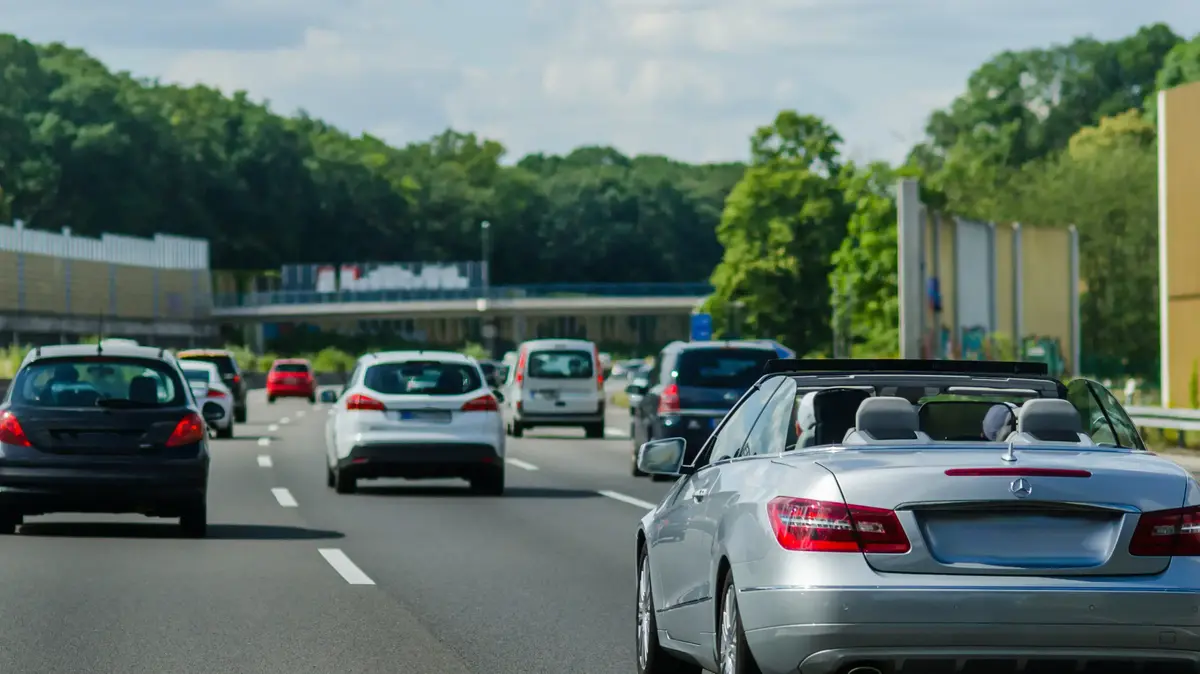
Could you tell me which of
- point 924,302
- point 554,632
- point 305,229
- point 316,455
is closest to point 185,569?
point 554,632

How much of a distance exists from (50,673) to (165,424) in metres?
7.16

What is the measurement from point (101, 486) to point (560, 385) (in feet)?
75.3

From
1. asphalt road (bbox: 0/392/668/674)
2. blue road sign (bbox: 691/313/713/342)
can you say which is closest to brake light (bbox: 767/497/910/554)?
asphalt road (bbox: 0/392/668/674)

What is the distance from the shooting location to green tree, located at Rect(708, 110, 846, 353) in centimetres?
9050

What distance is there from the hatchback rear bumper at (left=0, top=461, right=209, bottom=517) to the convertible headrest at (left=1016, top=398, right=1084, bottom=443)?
383 inches

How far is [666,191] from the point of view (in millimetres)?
175375

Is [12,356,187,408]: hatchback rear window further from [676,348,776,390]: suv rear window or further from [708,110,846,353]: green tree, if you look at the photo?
[708,110,846,353]: green tree

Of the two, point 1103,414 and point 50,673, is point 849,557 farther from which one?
point 50,673

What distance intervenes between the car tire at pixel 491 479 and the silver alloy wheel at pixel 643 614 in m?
13.3

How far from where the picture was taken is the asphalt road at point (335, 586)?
9.69 meters

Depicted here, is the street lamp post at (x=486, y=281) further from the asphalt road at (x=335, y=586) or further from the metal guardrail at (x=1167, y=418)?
the asphalt road at (x=335, y=586)

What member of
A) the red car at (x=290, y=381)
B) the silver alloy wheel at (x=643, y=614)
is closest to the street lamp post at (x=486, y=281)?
the red car at (x=290, y=381)

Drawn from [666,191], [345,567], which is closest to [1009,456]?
[345,567]

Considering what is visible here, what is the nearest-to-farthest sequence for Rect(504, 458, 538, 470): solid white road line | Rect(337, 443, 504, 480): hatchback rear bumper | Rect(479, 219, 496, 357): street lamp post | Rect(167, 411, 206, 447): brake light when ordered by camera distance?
1. Rect(167, 411, 206, 447): brake light
2. Rect(337, 443, 504, 480): hatchback rear bumper
3. Rect(504, 458, 538, 470): solid white road line
4. Rect(479, 219, 496, 357): street lamp post
